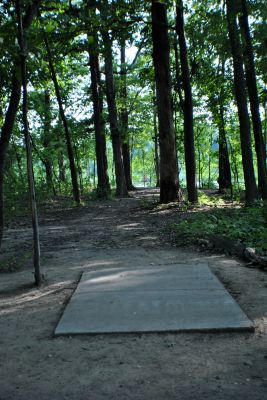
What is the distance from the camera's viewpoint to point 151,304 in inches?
185

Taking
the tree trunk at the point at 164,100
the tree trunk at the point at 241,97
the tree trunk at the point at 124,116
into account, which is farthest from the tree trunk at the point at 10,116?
the tree trunk at the point at 124,116

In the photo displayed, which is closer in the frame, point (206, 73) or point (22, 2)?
point (22, 2)

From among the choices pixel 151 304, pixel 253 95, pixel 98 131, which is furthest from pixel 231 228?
pixel 98 131

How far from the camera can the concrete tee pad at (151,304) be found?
4.07 meters

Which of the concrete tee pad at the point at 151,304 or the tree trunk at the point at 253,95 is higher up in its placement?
the tree trunk at the point at 253,95

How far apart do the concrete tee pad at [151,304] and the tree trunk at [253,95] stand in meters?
9.45

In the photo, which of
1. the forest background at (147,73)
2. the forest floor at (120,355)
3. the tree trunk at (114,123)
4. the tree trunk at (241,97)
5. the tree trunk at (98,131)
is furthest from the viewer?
the tree trunk at (114,123)

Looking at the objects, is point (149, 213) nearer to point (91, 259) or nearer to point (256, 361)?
point (91, 259)

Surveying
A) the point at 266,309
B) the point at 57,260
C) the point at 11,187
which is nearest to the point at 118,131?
the point at 11,187

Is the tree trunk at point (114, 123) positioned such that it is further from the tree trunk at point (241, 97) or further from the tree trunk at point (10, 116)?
the tree trunk at point (10, 116)

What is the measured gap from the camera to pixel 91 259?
744 centimetres

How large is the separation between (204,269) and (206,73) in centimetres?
1215

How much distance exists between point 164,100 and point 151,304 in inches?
404

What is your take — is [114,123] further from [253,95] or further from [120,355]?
[120,355]
